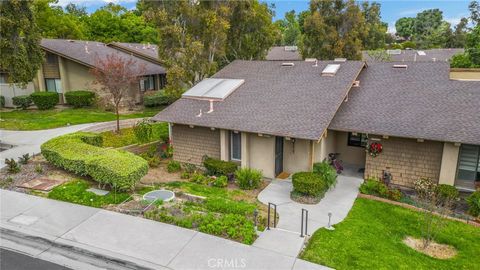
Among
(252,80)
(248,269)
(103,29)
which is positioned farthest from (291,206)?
(103,29)

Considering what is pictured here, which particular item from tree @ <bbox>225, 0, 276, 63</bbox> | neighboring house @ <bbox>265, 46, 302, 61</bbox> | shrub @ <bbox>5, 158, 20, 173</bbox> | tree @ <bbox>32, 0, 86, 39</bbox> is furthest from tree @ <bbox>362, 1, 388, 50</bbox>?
tree @ <bbox>32, 0, 86, 39</bbox>

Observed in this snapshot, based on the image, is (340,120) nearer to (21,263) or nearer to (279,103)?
(279,103)

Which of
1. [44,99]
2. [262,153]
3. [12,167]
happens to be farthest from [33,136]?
[262,153]

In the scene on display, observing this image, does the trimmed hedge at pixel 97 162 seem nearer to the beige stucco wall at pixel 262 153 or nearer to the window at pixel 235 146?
the window at pixel 235 146

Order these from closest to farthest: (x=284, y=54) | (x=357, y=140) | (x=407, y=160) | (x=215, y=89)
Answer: (x=407, y=160)
(x=357, y=140)
(x=215, y=89)
(x=284, y=54)

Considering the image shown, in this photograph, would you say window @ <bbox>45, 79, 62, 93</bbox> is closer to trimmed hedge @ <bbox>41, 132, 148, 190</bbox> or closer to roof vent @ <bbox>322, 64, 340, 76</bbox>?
trimmed hedge @ <bbox>41, 132, 148, 190</bbox>

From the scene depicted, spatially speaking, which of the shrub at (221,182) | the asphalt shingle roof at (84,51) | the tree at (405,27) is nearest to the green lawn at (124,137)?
the shrub at (221,182)

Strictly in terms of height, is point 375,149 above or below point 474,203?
above
